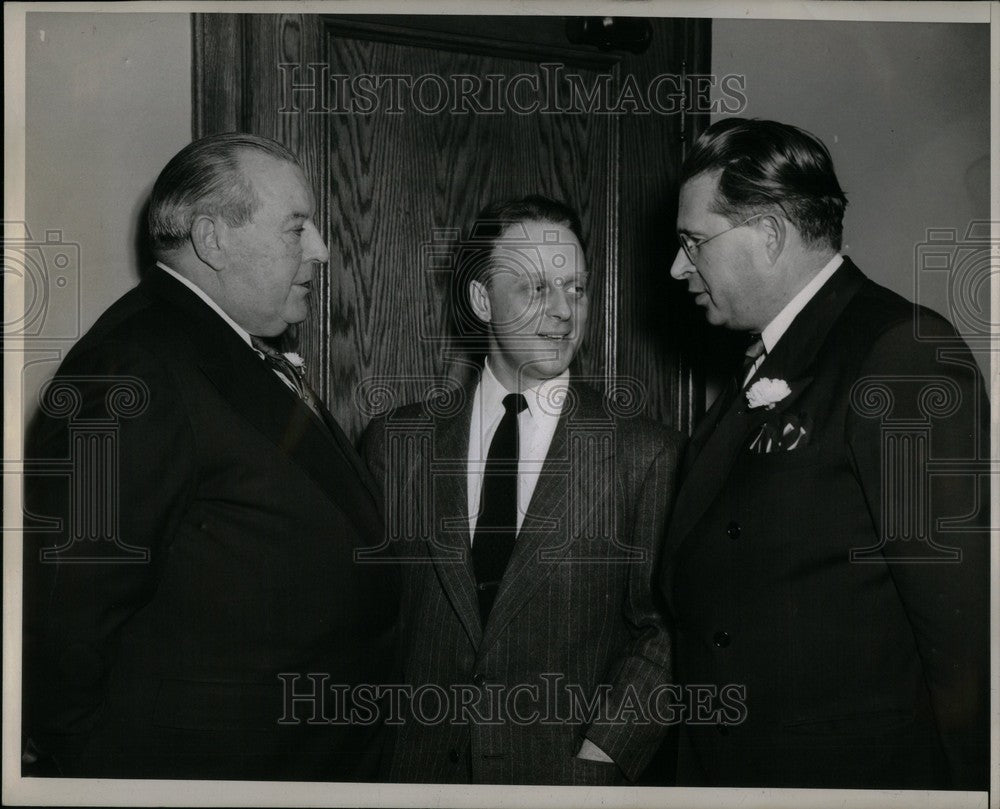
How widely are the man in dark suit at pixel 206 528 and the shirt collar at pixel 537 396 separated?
0.28m

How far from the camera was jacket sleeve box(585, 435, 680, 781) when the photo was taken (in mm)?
1900

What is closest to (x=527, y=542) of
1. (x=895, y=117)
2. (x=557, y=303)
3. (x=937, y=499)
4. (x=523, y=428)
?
(x=523, y=428)

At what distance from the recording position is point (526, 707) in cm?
190

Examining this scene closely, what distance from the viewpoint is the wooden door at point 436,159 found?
196 cm

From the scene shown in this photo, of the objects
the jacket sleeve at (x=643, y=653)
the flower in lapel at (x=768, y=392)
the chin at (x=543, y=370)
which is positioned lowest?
the jacket sleeve at (x=643, y=653)

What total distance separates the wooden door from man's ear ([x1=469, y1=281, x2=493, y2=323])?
6cm

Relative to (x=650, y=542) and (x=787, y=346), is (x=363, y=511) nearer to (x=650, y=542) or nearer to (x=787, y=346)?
(x=650, y=542)

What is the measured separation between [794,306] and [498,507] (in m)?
0.66

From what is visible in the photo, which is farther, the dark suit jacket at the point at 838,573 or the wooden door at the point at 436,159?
the wooden door at the point at 436,159

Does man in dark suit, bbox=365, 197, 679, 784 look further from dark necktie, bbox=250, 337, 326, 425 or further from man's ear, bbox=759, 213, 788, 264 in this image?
man's ear, bbox=759, 213, 788, 264

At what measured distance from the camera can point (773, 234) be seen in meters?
1.89

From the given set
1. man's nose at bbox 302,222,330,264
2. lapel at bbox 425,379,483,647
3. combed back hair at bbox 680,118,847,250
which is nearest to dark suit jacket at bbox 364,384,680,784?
lapel at bbox 425,379,483,647

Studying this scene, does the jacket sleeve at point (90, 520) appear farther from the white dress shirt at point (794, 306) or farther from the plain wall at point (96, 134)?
the white dress shirt at point (794, 306)

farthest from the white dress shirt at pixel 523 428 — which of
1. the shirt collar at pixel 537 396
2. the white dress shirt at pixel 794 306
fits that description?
the white dress shirt at pixel 794 306
